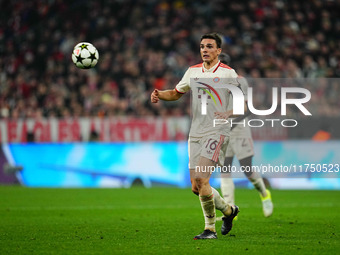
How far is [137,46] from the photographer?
23.5 metres

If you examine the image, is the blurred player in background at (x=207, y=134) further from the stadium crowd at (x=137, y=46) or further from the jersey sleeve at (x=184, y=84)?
the stadium crowd at (x=137, y=46)

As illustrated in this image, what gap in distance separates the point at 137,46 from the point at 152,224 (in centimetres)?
1433

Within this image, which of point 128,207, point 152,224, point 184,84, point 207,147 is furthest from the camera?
point 128,207

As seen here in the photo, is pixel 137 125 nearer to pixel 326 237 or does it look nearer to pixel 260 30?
pixel 260 30

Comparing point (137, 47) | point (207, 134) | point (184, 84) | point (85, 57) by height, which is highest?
point (137, 47)

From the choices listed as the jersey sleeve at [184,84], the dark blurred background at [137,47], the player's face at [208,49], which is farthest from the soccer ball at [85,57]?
the dark blurred background at [137,47]

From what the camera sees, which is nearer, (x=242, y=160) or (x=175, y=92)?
(x=175, y=92)

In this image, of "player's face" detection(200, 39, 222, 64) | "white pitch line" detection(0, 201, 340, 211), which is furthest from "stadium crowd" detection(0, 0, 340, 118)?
"player's face" detection(200, 39, 222, 64)

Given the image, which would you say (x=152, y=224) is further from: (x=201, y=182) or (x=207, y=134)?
(x=207, y=134)

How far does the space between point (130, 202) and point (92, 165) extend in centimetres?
482

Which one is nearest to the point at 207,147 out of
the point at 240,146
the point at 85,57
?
the point at 85,57

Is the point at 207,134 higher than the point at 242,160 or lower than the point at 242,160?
higher

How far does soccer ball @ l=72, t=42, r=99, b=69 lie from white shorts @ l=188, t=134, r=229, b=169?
2.27 m

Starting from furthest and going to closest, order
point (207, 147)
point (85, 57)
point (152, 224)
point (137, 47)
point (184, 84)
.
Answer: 1. point (137, 47)
2. point (152, 224)
3. point (85, 57)
4. point (184, 84)
5. point (207, 147)
